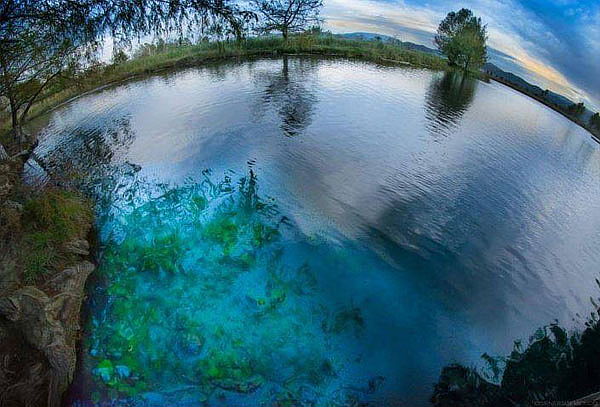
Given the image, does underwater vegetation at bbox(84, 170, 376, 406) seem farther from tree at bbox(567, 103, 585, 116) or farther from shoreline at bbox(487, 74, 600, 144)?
tree at bbox(567, 103, 585, 116)

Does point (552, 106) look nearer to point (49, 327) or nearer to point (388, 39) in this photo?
point (388, 39)

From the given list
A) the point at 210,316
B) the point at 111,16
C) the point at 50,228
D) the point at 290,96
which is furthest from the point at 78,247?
the point at 290,96

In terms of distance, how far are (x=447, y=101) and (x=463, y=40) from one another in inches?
953

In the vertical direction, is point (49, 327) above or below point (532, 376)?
above

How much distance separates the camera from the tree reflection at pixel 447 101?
26234mm

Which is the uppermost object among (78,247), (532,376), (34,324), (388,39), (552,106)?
(388,39)

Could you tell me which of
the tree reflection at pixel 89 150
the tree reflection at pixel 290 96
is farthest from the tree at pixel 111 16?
the tree reflection at pixel 290 96

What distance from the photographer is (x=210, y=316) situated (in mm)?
10078

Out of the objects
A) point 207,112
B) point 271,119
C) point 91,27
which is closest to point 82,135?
point 207,112

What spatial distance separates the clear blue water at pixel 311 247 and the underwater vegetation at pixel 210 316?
5 centimetres

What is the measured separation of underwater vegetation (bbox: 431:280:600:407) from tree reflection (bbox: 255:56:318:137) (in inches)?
653

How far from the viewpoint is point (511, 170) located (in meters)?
20.7

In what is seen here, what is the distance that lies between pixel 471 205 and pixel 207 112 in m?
18.6

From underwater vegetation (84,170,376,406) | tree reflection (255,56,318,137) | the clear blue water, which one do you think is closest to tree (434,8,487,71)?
tree reflection (255,56,318,137)
